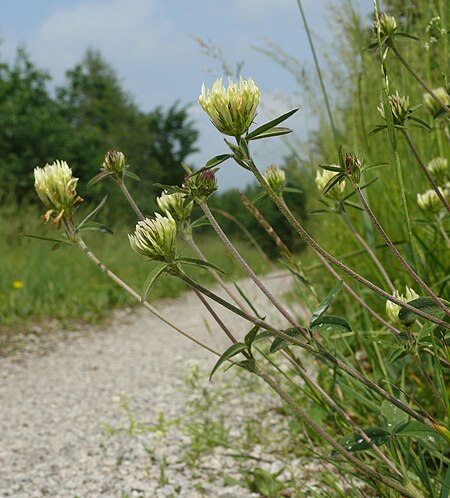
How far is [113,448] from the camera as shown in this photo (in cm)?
181

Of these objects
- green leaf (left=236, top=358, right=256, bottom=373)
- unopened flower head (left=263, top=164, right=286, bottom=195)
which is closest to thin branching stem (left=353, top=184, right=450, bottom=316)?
green leaf (left=236, top=358, right=256, bottom=373)

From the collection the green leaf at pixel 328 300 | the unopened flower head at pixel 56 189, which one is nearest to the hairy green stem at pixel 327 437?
the green leaf at pixel 328 300

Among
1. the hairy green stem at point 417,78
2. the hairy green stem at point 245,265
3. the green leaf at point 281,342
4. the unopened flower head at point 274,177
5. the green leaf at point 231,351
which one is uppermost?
the hairy green stem at point 417,78

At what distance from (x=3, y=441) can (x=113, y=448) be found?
410 mm

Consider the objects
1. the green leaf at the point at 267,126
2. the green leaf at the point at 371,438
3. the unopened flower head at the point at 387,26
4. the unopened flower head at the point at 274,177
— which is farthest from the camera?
the unopened flower head at the point at 274,177

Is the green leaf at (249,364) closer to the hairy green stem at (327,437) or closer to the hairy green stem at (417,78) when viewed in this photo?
the hairy green stem at (327,437)

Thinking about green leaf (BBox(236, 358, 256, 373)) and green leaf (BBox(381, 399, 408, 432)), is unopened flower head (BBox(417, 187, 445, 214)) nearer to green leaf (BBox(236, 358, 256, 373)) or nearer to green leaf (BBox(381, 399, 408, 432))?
green leaf (BBox(381, 399, 408, 432))

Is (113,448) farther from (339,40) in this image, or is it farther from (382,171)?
(339,40)

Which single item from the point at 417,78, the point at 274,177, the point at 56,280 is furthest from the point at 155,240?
the point at 56,280

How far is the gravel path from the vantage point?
1.55 metres

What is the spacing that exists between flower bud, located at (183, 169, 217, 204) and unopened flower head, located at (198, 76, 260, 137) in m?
0.13

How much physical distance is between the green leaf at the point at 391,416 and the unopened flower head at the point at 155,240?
0.46m

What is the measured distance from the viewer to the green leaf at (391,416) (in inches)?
36.3

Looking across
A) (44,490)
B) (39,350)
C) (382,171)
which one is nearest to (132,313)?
(39,350)
